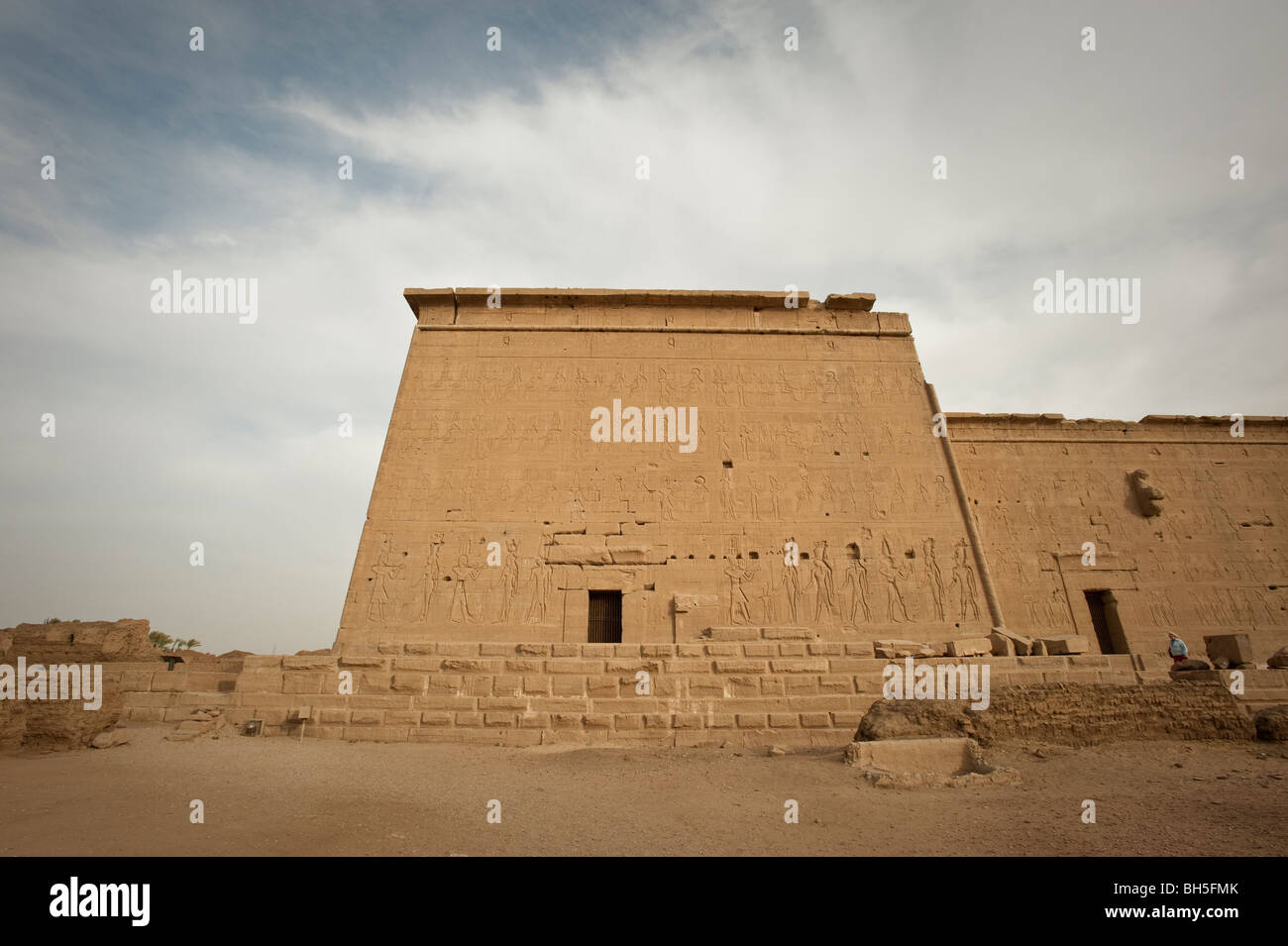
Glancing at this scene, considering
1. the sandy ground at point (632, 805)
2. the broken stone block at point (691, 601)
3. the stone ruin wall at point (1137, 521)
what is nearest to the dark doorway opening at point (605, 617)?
the broken stone block at point (691, 601)

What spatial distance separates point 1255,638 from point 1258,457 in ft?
18.1

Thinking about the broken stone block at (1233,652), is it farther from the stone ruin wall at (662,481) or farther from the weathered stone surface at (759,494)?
the stone ruin wall at (662,481)

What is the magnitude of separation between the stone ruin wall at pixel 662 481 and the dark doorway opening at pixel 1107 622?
4767 millimetres

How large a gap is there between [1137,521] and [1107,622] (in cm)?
291

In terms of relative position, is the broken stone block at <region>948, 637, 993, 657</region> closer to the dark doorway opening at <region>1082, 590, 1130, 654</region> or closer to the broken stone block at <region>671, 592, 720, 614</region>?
the broken stone block at <region>671, 592, 720, 614</region>

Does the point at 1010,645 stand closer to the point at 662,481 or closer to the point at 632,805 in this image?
the point at 662,481

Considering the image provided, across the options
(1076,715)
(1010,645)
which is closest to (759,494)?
(1010,645)

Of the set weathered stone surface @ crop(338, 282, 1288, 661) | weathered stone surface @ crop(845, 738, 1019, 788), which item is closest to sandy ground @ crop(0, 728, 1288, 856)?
weathered stone surface @ crop(845, 738, 1019, 788)

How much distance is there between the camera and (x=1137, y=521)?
15.4 m

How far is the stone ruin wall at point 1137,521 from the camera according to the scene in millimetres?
14234

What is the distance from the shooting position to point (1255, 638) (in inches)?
550

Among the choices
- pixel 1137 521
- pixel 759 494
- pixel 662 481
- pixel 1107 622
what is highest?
pixel 662 481
